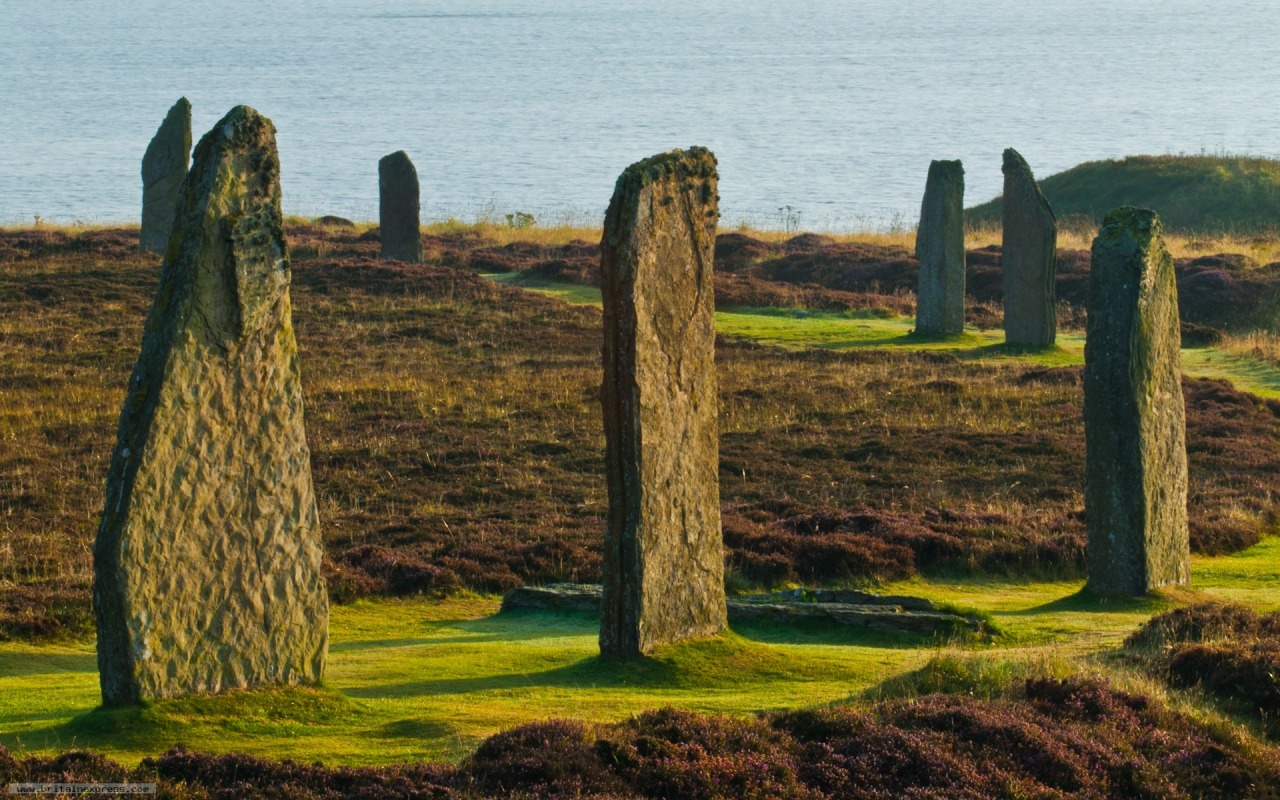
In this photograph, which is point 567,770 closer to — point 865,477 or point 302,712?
point 302,712

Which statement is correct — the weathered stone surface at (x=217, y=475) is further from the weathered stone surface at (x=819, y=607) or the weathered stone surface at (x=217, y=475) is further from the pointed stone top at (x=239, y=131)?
the weathered stone surface at (x=819, y=607)

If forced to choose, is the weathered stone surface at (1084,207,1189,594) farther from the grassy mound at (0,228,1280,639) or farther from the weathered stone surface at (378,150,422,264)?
the weathered stone surface at (378,150,422,264)

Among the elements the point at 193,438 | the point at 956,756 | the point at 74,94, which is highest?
the point at 74,94

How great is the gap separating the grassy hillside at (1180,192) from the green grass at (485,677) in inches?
1749

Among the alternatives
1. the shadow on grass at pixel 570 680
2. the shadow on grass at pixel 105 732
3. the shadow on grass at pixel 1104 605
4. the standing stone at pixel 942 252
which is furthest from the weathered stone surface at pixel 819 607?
the standing stone at pixel 942 252

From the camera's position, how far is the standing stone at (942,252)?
35.8m

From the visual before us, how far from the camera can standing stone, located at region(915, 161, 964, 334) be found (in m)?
35.8

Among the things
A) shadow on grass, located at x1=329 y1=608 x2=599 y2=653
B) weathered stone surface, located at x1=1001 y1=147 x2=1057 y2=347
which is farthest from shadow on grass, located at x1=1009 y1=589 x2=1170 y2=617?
weathered stone surface, located at x1=1001 y1=147 x2=1057 y2=347

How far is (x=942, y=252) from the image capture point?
1420 inches

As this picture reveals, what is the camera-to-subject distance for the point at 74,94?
159 metres

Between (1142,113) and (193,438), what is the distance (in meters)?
142

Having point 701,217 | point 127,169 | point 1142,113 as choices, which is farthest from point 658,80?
point 701,217

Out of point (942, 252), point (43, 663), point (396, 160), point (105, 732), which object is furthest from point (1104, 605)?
point (396, 160)

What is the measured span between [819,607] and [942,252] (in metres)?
21.8
